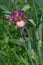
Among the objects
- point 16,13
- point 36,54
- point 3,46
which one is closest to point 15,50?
point 3,46

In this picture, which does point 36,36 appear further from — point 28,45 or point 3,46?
point 3,46

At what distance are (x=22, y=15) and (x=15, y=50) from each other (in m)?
0.47

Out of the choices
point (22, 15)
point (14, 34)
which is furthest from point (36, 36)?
point (14, 34)

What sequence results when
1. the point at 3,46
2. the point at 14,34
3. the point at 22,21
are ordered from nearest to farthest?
the point at 22,21, the point at 3,46, the point at 14,34

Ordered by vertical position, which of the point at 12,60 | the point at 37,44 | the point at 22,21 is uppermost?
the point at 22,21

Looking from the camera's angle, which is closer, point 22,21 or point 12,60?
point 22,21

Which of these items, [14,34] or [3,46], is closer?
[3,46]

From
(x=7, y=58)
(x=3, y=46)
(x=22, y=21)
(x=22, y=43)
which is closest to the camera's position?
(x=22, y=21)

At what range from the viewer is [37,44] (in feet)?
7.23

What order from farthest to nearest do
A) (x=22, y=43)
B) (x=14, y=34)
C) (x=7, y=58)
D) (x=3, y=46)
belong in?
1. (x=14, y=34)
2. (x=3, y=46)
3. (x=7, y=58)
4. (x=22, y=43)

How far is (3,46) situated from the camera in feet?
8.07

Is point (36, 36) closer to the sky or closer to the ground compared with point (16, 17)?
closer to the ground

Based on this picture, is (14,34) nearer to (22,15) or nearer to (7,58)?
(7,58)

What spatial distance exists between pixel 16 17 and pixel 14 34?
2.72 feet
